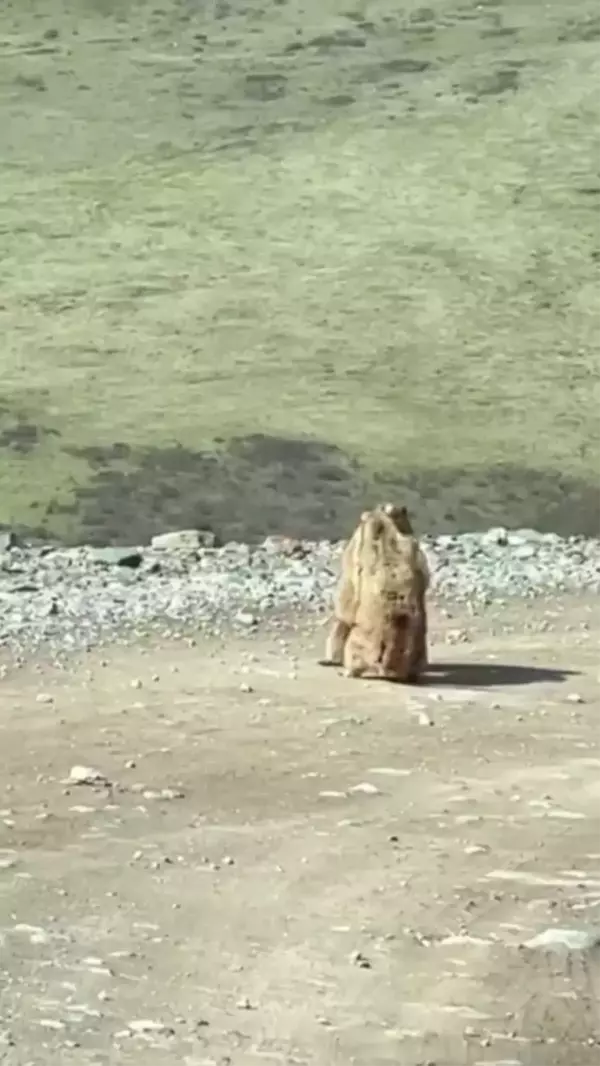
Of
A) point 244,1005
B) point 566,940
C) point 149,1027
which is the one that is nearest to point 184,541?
point 566,940

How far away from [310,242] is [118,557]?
5.26 meters

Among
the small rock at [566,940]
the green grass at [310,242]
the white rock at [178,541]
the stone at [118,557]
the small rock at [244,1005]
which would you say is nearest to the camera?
the small rock at [244,1005]

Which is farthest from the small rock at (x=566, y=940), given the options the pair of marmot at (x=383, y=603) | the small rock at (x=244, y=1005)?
the pair of marmot at (x=383, y=603)

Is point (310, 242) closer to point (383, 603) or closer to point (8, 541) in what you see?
point (8, 541)

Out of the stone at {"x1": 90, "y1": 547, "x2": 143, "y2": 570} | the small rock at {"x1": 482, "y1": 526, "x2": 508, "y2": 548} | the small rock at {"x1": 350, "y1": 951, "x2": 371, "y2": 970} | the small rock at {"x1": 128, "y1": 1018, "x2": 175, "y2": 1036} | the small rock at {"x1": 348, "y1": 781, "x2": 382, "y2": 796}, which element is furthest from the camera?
the small rock at {"x1": 482, "y1": 526, "x2": 508, "y2": 548}

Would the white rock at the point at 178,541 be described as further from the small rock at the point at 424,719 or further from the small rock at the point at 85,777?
the small rock at the point at 85,777

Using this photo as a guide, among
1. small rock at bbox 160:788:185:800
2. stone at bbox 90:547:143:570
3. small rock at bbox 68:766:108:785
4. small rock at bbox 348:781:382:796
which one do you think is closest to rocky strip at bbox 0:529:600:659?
stone at bbox 90:547:143:570

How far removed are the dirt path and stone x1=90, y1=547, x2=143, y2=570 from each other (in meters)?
2.31

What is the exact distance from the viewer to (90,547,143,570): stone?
10109 mm

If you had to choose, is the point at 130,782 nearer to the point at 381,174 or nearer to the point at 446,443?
the point at 446,443

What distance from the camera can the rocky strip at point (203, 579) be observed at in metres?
8.40

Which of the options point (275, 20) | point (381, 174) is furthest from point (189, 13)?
point (381, 174)

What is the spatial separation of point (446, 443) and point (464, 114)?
339 cm

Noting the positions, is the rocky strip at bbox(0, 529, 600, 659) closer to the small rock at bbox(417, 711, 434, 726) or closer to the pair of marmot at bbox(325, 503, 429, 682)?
the pair of marmot at bbox(325, 503, 429, 682)
